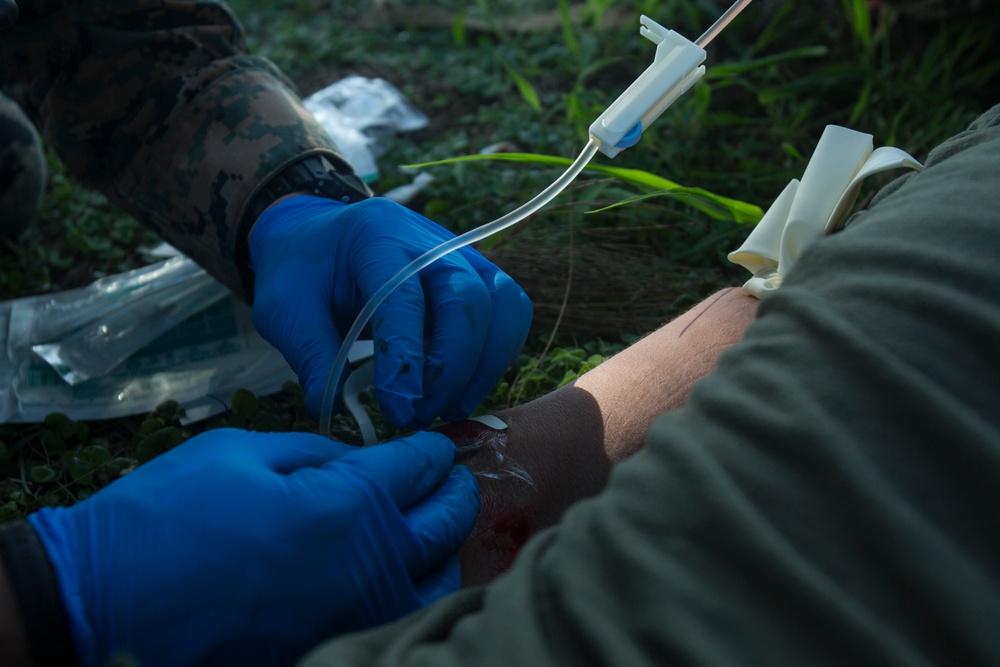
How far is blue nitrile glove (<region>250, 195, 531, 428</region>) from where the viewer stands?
128cm

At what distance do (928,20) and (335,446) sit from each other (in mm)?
2626

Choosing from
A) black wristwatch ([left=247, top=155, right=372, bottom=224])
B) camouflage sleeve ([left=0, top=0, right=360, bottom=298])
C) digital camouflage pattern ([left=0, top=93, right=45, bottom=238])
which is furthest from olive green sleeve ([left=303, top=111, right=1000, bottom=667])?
digital camouflage pattern ([left=0, top=93, right=45, bottom=238])

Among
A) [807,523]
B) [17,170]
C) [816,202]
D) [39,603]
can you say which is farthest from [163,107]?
[807,523]

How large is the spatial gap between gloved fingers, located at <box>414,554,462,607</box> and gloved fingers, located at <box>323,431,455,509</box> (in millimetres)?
110

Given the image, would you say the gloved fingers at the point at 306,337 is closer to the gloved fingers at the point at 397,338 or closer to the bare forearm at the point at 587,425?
the gloved fingers at the point at 397,338

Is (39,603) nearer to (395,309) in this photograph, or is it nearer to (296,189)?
(395,309)

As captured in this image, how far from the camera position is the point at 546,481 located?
4.25 feet

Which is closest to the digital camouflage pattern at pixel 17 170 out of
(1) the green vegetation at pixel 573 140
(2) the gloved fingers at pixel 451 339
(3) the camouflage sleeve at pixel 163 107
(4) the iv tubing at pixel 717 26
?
(1) the green vegetation at pixel 573 140

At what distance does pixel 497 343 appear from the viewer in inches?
54.9

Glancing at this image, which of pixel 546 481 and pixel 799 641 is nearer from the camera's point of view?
pixel 799 641

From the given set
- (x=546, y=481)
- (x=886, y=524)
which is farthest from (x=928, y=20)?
(x=886, y=524)

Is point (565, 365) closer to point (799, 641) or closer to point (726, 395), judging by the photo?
point (726, 395)

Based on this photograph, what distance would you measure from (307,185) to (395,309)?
61 centimetres

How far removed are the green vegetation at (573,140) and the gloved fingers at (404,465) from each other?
495 millimetres
